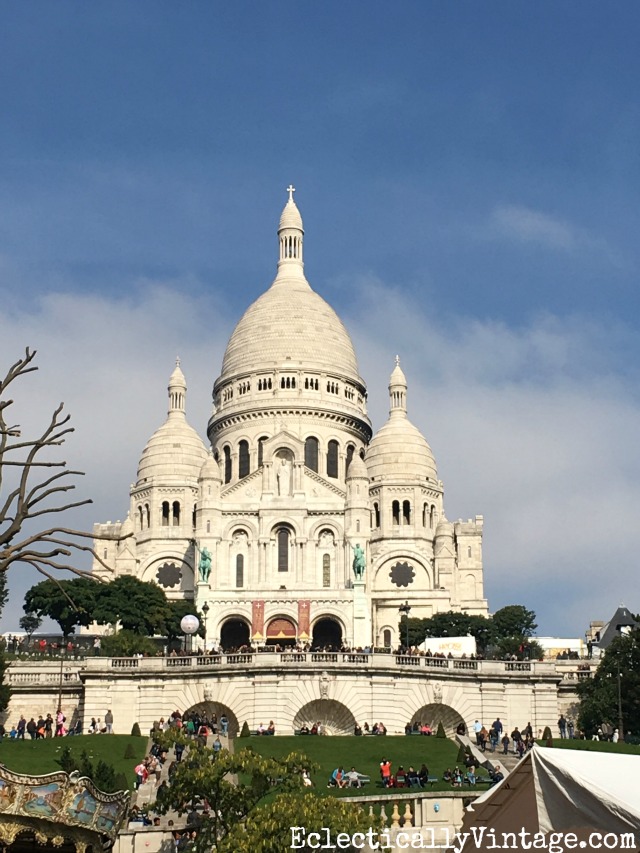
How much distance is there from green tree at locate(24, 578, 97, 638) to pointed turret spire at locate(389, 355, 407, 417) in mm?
39968

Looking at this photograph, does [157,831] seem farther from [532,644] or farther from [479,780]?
[532,644]

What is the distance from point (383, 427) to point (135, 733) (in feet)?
219

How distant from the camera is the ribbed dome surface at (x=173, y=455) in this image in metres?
120

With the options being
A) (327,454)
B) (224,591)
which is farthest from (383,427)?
(224,591)

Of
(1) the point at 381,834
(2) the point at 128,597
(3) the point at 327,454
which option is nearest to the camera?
(1) the point at 381,834

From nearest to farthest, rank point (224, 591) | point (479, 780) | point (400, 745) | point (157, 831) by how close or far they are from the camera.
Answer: point (157, 831), point (479, 780), point (400, 745), point (224, 591)

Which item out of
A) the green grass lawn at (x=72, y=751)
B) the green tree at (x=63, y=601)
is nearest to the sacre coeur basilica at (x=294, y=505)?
the green tree at (x=63, y=601)

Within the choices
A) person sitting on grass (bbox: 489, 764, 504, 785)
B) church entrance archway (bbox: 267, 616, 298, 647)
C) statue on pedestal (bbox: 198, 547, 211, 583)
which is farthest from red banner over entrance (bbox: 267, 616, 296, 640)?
person sitting on grass (bbox: 489, 764, 504, 785)

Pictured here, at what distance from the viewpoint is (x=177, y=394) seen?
422 feet

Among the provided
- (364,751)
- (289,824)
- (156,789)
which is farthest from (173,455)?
(289,824)

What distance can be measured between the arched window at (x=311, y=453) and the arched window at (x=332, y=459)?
4.15ft

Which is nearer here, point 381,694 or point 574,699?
point 381,694

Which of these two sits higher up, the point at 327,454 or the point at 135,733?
the point at 327,454

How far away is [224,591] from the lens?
102 metres
